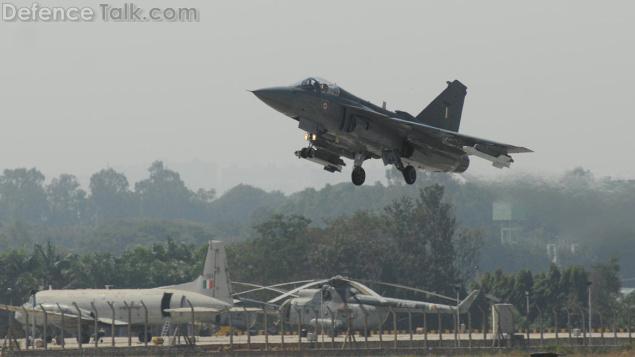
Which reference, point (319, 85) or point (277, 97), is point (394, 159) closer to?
point (319, 85)

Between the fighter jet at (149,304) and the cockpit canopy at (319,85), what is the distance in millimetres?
33521

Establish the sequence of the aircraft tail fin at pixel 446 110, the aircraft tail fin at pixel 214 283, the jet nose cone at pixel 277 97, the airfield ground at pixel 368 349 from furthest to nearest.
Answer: the aircraft tail fin at pixel 214 283 < the airfield ground at pixel 368 349 < the aircraft tail fin at pixel 446 110 < the jet nose cone at pixel 277 97

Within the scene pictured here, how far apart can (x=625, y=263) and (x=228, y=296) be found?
54.0m

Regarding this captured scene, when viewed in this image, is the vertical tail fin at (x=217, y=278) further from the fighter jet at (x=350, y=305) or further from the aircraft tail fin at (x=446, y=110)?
the aircraft tail fin at (x=446, y=110)

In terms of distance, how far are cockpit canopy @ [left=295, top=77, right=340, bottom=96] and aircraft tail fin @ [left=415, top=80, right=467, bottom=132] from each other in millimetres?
7761

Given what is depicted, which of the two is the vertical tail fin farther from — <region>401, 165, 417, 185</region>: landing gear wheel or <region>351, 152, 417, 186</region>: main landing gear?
<region>351, 152, 417, 186</region>: main landing gear

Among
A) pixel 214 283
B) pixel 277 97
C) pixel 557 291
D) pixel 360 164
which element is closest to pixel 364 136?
pixel 360 164

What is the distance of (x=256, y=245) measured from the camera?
455ft

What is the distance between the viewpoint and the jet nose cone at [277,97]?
5128 cm

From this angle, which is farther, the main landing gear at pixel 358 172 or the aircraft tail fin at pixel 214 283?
the aircraft tail fin at pixel 214 283

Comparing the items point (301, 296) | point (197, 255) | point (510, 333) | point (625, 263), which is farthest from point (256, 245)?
point (510, 333)

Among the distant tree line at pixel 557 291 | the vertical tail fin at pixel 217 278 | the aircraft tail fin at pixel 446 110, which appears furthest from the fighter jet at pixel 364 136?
the distant tree line at pixel 557 291

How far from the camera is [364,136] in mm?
54031

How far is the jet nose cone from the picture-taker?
5128 cm
